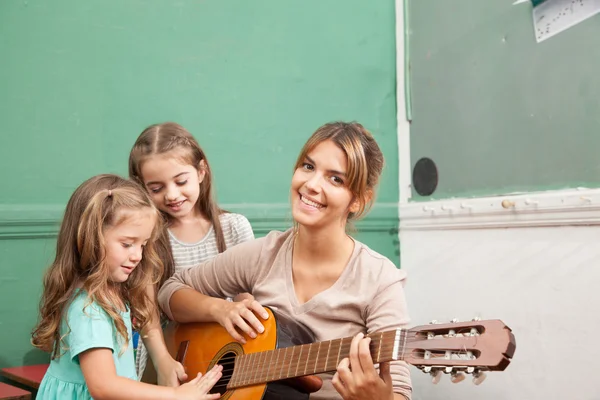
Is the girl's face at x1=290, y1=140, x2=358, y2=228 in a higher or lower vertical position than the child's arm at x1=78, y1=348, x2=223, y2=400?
higher

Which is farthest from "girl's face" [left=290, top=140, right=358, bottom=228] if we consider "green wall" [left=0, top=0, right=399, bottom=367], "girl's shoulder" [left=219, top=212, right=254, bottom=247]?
"green wall" [left=0, top=0, right=399, bottom=367]

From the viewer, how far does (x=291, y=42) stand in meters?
2.78

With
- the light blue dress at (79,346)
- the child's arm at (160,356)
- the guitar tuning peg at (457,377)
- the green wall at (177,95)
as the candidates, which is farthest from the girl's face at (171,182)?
the guitar tuning peg at (457,377)

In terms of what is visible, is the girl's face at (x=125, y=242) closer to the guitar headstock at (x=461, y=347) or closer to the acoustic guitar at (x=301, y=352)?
the acoustic guitar at (x=301, y=352)

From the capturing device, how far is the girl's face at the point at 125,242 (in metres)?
1.60

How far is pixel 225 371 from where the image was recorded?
1709mm

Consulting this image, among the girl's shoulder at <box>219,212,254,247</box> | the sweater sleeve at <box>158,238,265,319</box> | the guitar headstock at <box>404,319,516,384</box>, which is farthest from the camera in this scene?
the girl's shoulder at <box>219,212,254,247</box>

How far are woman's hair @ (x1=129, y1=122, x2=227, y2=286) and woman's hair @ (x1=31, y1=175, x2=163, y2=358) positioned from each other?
0.41 m

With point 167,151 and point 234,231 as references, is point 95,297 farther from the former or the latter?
point 234,231

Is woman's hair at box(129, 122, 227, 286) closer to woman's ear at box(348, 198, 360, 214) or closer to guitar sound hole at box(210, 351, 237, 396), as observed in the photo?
guitar sound hole at box(210, 351, 237, 396)

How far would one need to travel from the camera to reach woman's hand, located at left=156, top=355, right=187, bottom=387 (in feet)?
5.77

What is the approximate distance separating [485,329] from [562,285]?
3.38ft

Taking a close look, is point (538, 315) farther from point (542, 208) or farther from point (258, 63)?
point (258, 63)

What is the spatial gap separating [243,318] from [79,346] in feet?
1.34
